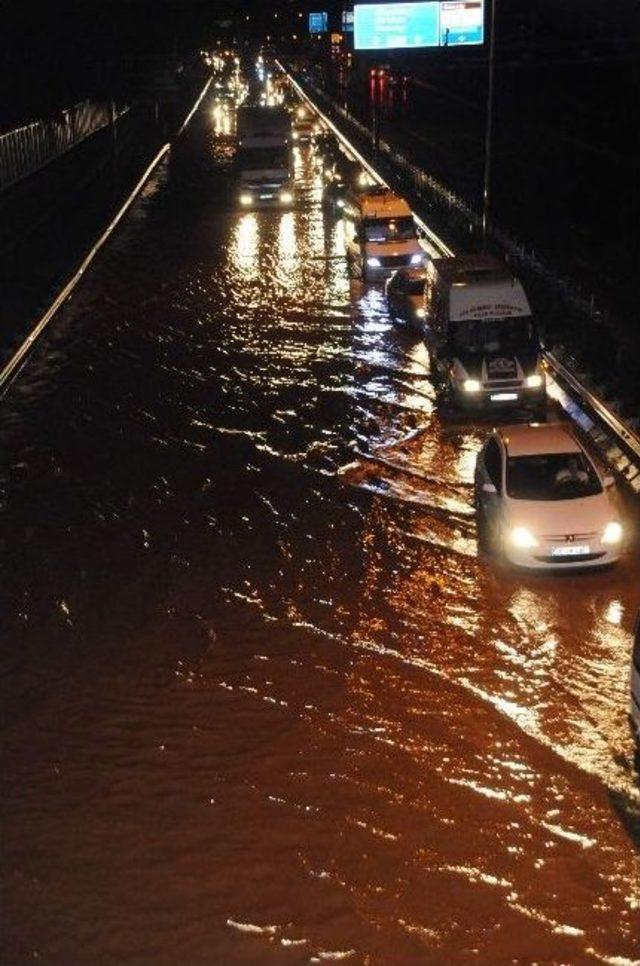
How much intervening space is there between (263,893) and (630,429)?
37.4 ft

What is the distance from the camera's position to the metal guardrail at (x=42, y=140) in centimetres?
4159

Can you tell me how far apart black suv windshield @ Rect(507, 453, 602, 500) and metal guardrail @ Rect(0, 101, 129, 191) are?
1129 inches

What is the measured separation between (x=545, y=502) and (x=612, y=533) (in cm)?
Answer: 86

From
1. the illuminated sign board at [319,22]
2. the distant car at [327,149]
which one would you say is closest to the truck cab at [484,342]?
the distant car at [327,149]

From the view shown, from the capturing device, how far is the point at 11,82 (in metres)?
48.9

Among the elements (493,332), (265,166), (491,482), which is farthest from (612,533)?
(265,166)

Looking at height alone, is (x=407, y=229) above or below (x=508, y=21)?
below

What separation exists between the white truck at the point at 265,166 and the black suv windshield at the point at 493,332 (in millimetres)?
25452

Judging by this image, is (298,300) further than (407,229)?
No

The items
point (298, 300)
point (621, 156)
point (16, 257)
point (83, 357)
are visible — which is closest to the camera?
point (83, 357)

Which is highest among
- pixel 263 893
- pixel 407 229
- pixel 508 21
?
pixel 508 21

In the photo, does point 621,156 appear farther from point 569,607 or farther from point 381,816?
point 381,816

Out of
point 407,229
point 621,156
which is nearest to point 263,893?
point 407,229

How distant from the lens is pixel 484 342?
22031 millimetres
